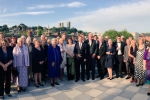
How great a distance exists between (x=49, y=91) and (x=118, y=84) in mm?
2674

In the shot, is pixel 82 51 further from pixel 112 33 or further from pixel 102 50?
pixel 112 33

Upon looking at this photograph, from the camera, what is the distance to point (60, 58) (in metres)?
5.81

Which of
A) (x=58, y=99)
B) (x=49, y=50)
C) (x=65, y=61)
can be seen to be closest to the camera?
(x=58, y=99)

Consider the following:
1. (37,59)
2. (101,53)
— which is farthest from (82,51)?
(37,59)

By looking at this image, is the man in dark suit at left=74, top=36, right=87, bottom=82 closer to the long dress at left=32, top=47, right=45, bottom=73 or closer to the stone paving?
the stone paving

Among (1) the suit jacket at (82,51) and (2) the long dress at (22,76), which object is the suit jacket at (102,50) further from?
(2) the long dress at (22,76)

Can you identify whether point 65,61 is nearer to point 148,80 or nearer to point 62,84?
point 62,84

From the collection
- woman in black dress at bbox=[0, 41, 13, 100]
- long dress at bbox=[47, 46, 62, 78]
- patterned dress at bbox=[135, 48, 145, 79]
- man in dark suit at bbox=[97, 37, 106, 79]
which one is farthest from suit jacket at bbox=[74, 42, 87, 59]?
woman in black dress at bbox=[0, 41, 13, 100]

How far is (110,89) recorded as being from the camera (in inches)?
204

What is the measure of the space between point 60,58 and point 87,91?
67.0 inches

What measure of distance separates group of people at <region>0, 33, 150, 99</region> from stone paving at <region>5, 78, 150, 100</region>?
29 cm

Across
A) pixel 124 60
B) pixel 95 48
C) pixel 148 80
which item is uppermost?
pixel 95 48

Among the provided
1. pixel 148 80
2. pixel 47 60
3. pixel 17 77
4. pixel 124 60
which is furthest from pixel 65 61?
pixel 148 80

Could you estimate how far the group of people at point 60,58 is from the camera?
467 cm
